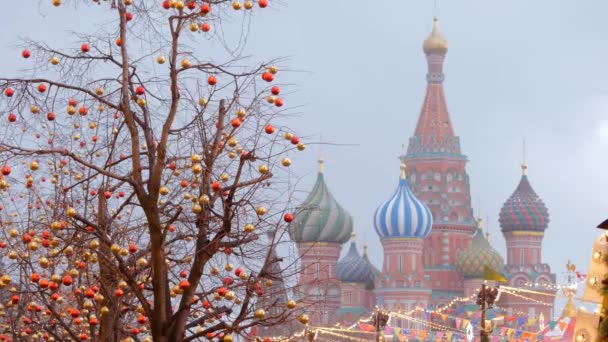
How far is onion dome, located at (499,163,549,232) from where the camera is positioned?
84750 mm

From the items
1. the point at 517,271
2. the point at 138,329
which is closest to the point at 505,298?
the point at 517,271

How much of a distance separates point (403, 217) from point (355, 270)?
636 cm

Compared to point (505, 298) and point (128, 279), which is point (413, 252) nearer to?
point (505, 298)

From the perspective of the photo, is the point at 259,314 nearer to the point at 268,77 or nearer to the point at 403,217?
the point at 268,77

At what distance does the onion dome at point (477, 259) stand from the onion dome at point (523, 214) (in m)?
1.86

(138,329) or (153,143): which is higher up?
(153,143)

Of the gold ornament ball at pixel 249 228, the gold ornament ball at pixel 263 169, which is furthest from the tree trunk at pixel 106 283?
the gold ornament ball at pixel 263 169

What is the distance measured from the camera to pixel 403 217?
80750 mm

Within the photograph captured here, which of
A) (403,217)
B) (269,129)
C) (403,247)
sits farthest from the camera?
(403,247)

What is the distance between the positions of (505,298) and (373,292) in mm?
7679

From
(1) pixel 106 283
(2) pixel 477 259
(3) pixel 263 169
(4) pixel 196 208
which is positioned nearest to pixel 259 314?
(4) pixel 196 208

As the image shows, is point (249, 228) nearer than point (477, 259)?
Yes

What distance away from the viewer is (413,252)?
8162cm

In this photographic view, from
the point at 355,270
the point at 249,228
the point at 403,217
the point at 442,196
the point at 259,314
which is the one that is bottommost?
the point at 259,314
